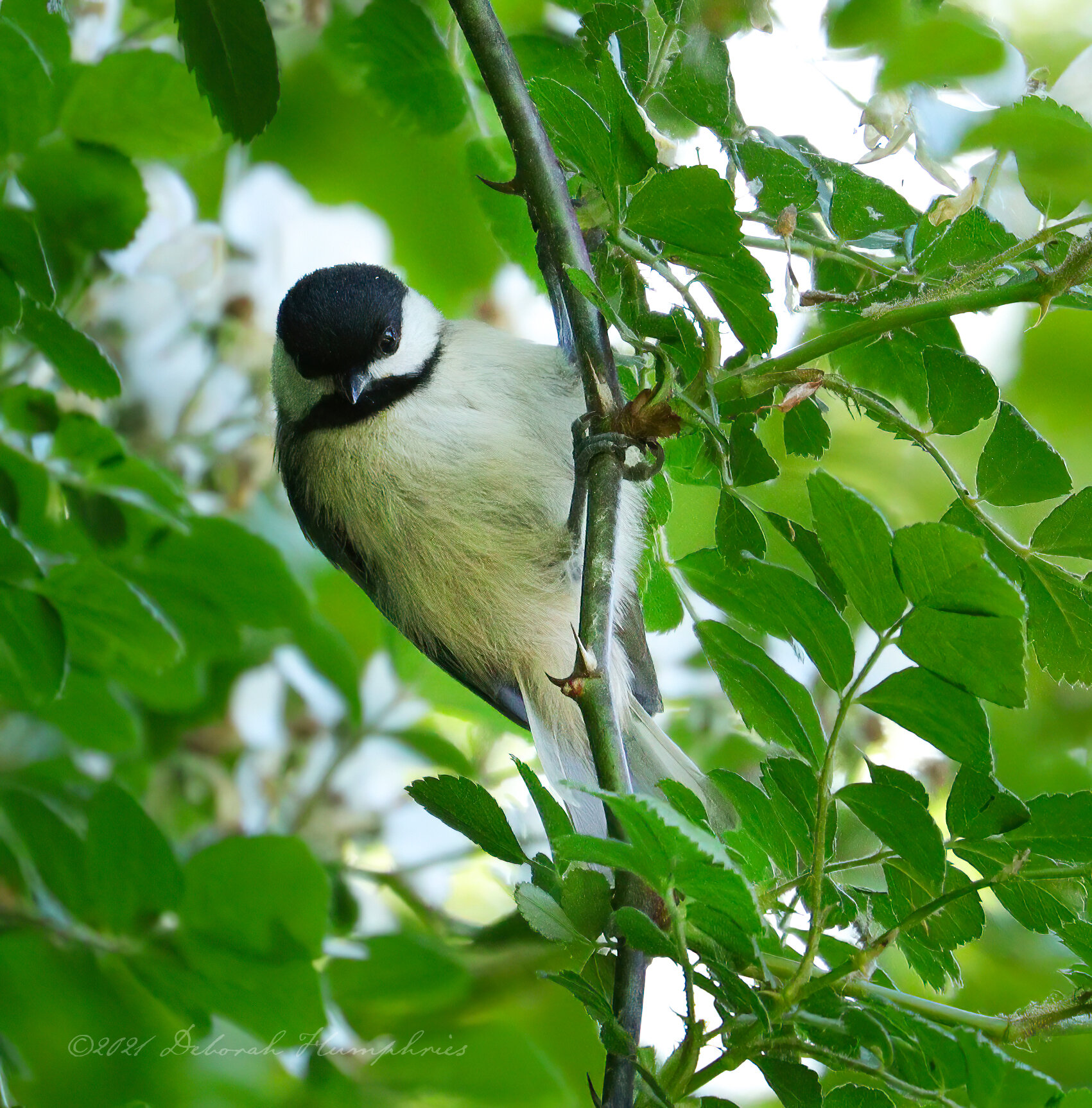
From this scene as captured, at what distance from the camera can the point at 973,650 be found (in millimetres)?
593

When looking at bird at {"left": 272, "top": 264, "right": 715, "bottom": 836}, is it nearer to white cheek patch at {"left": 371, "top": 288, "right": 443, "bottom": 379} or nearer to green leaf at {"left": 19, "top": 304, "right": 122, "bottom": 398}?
white cheek patch at {"left": 371, "top": 288, "right": 443, "bottom": 379}

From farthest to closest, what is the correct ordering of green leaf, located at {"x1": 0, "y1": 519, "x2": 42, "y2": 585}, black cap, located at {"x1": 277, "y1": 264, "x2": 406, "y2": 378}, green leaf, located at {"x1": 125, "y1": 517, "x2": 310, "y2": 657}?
black cap, located at {"x1": 277, "y1": 264, "x2": 406, "y2": 378}
green leaf, located at {"x1": 125, "y1": 517, "x2": 310, "y2": 657}
green leaf, located at {"x1": 0, "y1": 519, "x2": 42, "y2": 585}

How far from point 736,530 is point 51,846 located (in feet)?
2.80

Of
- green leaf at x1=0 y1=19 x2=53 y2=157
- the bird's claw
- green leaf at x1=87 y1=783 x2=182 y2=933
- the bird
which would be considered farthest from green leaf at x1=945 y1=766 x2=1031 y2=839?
green leaf at x1=0 y1=19 x2=53 y2=157

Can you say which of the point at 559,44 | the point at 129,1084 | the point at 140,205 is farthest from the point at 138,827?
the point at 559,44

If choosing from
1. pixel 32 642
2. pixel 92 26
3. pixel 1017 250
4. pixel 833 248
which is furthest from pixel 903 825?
pixel 92 26

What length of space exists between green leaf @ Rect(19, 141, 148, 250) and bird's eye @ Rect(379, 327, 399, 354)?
43 cm

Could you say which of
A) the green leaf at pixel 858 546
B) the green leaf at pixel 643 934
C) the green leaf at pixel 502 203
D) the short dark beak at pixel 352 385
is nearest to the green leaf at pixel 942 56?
Answer: the green leaf at pixel 858 546

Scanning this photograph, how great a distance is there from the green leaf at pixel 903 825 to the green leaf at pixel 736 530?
8.0 inches

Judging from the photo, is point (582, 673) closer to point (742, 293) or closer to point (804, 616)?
point (804, 616)

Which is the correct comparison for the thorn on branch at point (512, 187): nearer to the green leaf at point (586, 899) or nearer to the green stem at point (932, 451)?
the green stem at point (932, 451)

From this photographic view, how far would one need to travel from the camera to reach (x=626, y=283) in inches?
37.4

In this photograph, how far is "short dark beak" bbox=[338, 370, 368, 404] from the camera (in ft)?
5.11

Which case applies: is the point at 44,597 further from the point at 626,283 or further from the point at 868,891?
the point at 868,891
